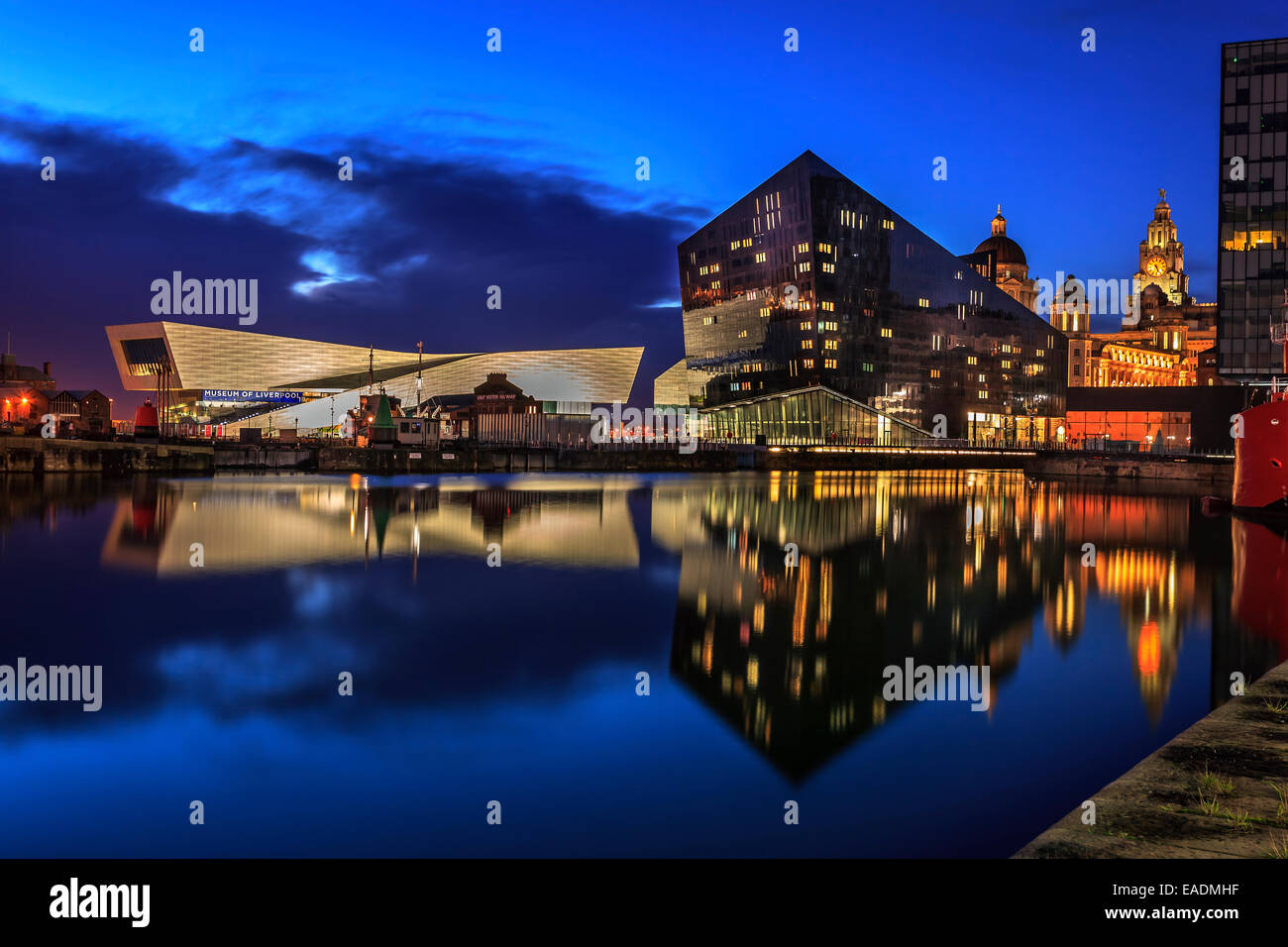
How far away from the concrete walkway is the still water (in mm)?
981

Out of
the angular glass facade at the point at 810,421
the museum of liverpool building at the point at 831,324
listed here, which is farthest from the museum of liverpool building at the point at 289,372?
the angular glass facade at the point at 810,421

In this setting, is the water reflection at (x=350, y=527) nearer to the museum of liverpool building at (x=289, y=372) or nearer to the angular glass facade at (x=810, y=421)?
the angular glass facade at (x=810, y=421)

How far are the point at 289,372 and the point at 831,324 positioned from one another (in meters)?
80.6

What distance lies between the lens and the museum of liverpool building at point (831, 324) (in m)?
114

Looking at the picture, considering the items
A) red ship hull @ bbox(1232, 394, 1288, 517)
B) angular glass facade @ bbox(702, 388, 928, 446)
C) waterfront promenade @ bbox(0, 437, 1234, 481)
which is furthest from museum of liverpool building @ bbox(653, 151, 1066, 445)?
red ship hull @ bbox(1232, 394, 1288, 517)

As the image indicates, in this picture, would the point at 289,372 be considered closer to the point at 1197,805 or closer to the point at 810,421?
the point at 810,421

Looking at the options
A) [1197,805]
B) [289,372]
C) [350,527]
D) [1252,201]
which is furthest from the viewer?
[289,372]

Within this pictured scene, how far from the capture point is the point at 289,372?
460 ft

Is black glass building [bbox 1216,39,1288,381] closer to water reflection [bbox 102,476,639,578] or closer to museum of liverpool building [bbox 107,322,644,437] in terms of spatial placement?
water reflection [bbox 102,476,639,578]

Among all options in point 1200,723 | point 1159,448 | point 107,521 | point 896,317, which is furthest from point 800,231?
point 1200,723

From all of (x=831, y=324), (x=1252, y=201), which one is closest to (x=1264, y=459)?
(x=1252, y=201)

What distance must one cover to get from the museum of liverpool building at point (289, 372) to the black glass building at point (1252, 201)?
86.1 metres

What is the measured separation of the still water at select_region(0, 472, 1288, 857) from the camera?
7.55 meters
